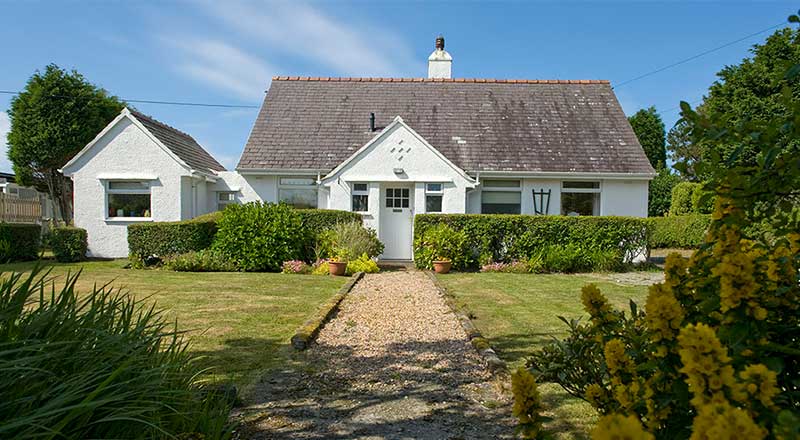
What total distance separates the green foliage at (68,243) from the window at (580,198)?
15217 mm

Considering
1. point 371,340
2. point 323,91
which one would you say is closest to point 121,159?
point 323,91

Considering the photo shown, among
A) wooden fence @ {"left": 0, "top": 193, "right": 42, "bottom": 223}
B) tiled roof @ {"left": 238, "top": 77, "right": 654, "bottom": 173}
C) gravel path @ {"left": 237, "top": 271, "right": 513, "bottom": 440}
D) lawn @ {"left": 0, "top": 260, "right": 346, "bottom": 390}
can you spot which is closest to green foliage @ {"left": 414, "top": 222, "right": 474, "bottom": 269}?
lawn @ {"left": 0, "top": 260, "right": 346, "bottom": 390}

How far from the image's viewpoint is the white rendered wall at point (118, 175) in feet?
53.2

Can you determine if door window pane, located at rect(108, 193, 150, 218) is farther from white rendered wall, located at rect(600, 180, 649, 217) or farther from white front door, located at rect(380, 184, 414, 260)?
white rendered wall, located at rect(600, 180, 649, 217)

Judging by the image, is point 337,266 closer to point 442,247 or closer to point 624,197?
point 442,247

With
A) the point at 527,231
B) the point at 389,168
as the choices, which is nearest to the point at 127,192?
the point at 389,168

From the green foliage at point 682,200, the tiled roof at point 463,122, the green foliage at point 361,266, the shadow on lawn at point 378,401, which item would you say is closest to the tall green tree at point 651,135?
the green foliage at point 682,200

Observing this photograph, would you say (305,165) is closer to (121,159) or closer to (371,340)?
(121,159)

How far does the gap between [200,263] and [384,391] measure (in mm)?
10169

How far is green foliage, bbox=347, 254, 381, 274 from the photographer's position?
1317 cm

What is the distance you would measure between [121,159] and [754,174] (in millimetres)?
17727

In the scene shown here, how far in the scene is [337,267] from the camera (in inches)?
500

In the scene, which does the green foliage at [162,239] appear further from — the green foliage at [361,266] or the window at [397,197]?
the window at [397,197]

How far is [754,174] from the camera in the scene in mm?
2154
